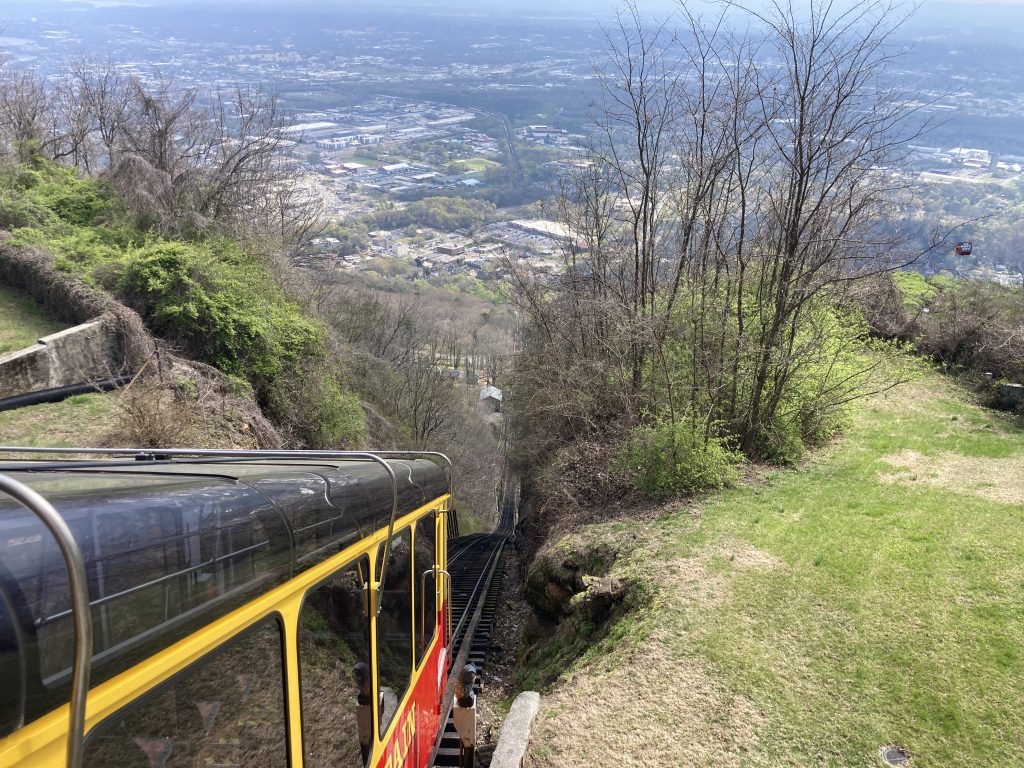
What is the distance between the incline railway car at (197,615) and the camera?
1438 mm

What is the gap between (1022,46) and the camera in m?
28.9

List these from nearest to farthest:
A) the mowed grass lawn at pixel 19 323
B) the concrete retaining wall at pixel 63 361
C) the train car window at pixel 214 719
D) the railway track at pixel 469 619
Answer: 1. the train car window at pixel 214 719
2. the railway track at pixel 469 619
3. the concrete retaining wall at pixel 63 361
4. the mowed grass lawn at pixel 19 323

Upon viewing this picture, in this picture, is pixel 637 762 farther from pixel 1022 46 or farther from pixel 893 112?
pixel 1022 46

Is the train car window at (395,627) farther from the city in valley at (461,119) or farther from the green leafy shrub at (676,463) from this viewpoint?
the city in valley at (461,119)

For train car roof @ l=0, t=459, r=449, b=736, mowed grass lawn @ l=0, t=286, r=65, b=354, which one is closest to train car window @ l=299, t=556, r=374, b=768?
train car roof @ l=0, t=459, r=449, b=736

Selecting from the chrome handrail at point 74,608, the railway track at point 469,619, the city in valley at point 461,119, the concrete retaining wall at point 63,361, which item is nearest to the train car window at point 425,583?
the railway track at point 469,619

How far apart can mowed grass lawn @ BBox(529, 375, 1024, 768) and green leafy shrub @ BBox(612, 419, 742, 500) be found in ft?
1.84

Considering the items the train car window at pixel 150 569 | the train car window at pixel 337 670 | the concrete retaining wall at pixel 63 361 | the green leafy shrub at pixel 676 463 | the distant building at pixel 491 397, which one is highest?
the train car window at pixel 150 569

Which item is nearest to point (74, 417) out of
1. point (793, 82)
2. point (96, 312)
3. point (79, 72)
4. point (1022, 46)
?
point (96, 312)

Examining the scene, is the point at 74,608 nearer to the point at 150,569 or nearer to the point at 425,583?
the point at 150,569

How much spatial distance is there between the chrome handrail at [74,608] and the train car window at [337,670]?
1.48 metres

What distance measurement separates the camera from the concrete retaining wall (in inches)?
413

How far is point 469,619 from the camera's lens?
41.3 feet

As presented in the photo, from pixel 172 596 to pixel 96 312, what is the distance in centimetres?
1245
